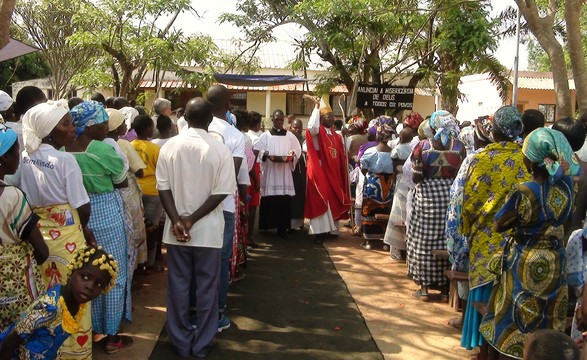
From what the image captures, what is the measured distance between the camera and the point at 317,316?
18.2 feet

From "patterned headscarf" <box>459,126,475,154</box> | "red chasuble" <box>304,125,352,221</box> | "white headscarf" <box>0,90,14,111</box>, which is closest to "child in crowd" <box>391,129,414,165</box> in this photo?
"red chasuble" <box>304,125,352,221</box>

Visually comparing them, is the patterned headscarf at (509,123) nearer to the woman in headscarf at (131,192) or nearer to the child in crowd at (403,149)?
the woman in headscarf at (131,192)

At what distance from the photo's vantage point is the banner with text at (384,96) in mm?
11250

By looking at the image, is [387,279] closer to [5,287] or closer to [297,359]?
[297,359]

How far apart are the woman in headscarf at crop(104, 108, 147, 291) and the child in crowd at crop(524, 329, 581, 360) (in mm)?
3562

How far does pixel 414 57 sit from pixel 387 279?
9294 mm

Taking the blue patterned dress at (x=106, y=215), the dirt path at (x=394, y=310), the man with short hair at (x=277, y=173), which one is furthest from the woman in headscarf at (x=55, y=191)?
the man with short hair at (x=277, y=173)

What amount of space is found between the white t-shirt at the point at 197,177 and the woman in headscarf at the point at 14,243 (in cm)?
141

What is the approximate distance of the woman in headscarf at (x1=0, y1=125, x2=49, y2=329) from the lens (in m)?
2.98

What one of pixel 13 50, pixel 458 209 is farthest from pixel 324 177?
pixel 13 50

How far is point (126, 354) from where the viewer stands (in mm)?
4547

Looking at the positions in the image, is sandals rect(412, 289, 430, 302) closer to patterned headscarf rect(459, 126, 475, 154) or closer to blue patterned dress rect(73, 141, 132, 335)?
patterned headscarf rect(459, 126, 475, 154)

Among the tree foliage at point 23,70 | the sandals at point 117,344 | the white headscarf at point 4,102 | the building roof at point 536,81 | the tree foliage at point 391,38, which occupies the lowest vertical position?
the sandals at point 117,344

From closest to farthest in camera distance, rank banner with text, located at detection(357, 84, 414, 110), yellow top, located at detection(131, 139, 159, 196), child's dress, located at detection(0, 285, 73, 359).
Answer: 1. child's dress, located at detection(0, 285, 73, 359)
2. yellow top, located at detection(131, 139, 159, 196)
3. banner with text, located at detection(357, 84, 414, 110)
